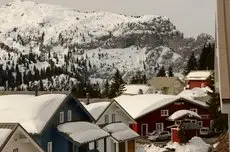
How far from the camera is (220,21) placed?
8.23 meters

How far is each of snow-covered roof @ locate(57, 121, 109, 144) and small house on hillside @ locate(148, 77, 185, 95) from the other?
305 feet

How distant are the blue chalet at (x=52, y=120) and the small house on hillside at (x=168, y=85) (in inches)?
3668

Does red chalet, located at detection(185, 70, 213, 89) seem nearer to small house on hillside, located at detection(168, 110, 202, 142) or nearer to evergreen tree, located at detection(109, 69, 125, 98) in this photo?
evergreen tree, located at detection(109, 69, 125, 98)

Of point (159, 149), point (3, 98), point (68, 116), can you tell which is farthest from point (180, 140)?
point (3, 98)

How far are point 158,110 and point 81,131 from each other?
3534 centimetres

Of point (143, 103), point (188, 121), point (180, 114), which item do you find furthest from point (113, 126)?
point (143, 103)

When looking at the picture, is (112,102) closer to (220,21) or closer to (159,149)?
(159,149)

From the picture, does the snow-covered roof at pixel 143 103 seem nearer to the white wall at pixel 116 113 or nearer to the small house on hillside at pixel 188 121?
the small house on hillside at pixel 188 121

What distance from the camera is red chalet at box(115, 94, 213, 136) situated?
66.2 metres

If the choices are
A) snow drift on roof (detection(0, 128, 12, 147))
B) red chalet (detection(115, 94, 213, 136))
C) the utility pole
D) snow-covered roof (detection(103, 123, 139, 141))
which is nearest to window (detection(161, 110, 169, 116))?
red chalet (detection(115, 94, 213, 136))

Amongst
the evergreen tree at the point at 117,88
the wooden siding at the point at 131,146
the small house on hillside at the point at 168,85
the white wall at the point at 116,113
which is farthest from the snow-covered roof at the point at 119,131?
the small house on hillside at the point at 168,85

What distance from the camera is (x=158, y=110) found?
67625 millimetres

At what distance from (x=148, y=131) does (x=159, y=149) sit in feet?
55.6

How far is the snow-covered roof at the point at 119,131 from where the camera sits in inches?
1596
